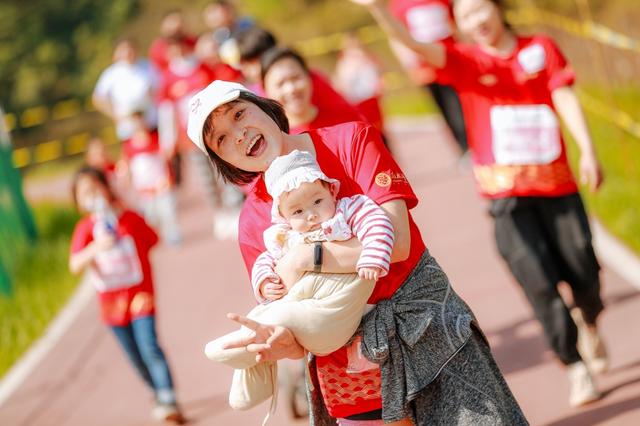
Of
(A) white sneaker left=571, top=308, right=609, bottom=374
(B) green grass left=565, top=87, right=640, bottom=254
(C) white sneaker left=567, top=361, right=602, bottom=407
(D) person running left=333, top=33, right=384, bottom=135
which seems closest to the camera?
(C) white sneaker left=567, top=361, right=602, bottom=407

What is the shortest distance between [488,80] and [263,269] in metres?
2.26

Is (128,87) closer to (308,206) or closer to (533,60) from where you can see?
(533,60)

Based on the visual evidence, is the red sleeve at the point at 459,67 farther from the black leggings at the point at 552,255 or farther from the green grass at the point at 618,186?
the green grass at the point at 618,186

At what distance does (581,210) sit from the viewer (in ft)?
18.5

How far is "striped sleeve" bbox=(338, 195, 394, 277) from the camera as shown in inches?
138

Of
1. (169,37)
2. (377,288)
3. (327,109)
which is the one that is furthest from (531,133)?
(169,37)

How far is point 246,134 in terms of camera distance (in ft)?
12.2

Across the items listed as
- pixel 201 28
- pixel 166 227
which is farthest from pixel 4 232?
pixel 201 28

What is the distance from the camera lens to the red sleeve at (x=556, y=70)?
18.1ft

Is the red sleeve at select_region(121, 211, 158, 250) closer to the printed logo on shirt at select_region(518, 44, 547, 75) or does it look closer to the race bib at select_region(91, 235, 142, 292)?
the race bib at select_region(91, 235, 142, 292)

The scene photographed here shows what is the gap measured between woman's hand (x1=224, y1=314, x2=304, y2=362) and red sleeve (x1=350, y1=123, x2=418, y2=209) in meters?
0.50

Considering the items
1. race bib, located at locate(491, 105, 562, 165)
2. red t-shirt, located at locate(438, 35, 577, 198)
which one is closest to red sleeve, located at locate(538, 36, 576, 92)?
red t-shirt, located at locate(438, 35, 577, 198)

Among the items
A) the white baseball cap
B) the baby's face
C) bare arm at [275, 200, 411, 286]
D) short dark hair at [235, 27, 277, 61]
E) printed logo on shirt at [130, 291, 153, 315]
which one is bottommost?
bare arm at [275, 200, 411, 286]

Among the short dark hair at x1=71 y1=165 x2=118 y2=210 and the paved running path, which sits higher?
the short dark hair at x1=71 y1=165 x2=118 y2=210
